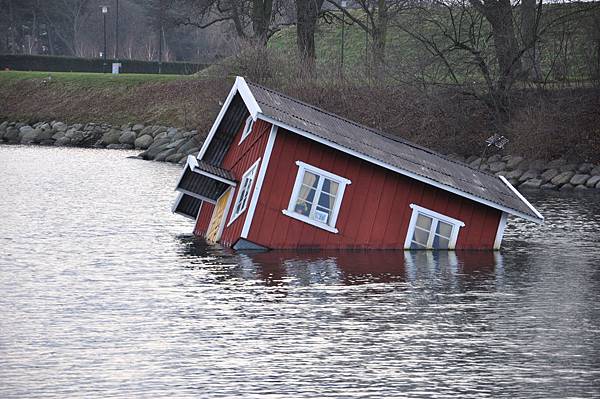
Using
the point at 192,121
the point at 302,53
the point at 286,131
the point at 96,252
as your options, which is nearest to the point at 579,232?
the point at 286,131

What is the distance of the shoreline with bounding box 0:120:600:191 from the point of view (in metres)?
56.3

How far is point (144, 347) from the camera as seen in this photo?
1994 cm

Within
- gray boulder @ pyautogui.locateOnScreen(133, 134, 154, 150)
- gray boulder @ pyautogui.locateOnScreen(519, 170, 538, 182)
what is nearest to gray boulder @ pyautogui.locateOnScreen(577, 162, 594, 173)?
gray boulder @ pyautogui.locateOnScreen(519, 170, 538, 182)

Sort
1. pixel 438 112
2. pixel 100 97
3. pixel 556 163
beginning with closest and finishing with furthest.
Answer: pixel 556 163
pixel 438 112
pixel 100 97

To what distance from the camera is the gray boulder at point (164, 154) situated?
232 feet

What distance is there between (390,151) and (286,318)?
34.7 ft

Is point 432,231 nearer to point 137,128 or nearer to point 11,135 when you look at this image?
point 137,128

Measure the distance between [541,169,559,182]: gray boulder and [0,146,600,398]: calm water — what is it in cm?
1853

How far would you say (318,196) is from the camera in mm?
30422

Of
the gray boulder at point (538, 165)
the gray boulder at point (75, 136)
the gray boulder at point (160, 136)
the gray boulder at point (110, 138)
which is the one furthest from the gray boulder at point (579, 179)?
the gray boulder at point (75, 136)

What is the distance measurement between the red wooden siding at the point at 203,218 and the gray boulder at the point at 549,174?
23550 millimetres

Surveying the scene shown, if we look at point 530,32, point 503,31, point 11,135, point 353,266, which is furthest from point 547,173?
point 11,135

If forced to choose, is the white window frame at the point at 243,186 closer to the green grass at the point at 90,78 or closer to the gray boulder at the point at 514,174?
the gray boulder at the point at 514,174

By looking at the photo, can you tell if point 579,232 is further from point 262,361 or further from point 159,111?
point 159,111
